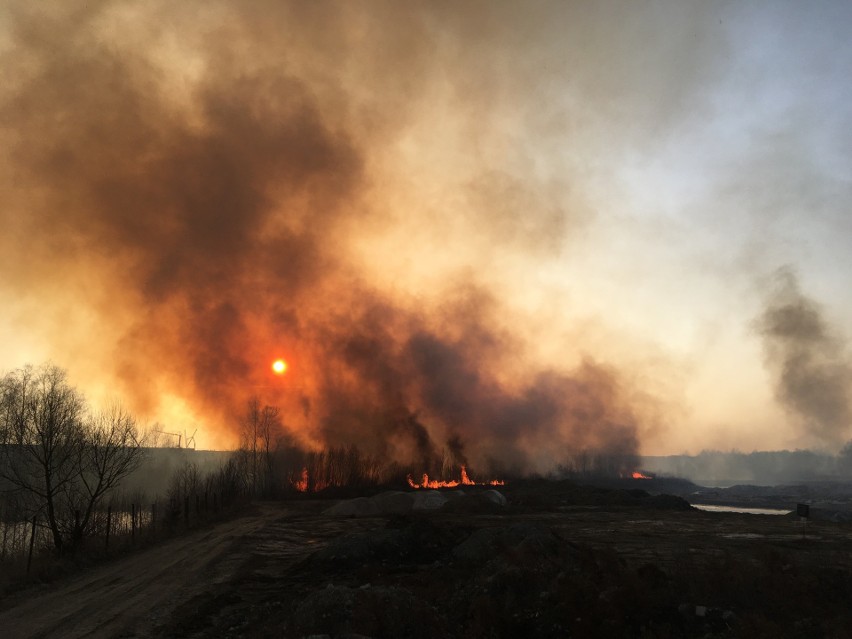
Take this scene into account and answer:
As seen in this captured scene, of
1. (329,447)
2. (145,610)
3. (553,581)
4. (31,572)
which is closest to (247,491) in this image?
(329,447)

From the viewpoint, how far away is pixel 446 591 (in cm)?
1694

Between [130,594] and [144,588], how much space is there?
1027 millimetres

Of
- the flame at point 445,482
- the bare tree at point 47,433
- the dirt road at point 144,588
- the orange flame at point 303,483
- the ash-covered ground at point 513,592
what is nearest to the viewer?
the ash-covered ground at point 513,592

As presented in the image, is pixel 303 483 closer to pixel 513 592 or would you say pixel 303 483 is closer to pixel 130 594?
pixel 130 594

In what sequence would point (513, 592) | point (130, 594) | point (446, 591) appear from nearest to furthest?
point (513, 592) < point (446, 591) < point (130, 594)

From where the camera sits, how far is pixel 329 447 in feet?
287

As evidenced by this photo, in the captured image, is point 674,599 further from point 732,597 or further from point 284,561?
point 284,561

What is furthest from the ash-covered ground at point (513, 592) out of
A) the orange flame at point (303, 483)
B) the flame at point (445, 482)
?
the flame at point (445, 482)

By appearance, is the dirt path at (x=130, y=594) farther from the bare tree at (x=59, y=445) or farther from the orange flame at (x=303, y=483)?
the orange flame at (x=303, y=483)

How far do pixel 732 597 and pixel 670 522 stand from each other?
37692mm

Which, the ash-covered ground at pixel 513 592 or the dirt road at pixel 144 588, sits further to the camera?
the dirt road at pixel 144 588

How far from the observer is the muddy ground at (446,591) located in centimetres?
1243

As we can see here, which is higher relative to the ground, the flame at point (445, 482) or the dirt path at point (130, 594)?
the dirt path at point (130, 594)

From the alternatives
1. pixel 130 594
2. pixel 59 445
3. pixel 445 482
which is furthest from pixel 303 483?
pixel 130 594
